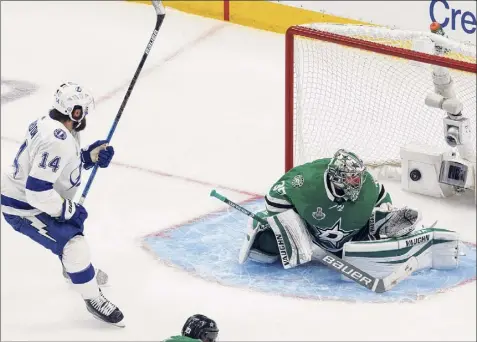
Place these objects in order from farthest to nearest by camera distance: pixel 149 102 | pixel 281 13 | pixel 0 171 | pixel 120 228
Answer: pixel 281 13
pixel 149 102
pixel 0 171
pixel 120 228

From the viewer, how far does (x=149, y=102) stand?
7449 millimetres

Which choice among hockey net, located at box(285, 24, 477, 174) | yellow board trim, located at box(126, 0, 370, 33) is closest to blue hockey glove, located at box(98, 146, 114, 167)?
hockey net, located at box(285, 24, 477, 174)

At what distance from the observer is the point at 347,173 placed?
213 inches

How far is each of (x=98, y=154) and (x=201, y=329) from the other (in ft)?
5.37

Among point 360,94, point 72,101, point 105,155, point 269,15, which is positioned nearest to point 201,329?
point 72,101

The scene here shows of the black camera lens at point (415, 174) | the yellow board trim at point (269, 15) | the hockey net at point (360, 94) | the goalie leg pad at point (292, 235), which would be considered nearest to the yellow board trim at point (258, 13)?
the yellow board trim at point (269, 15)

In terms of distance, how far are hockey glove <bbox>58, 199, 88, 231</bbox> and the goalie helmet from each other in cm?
92

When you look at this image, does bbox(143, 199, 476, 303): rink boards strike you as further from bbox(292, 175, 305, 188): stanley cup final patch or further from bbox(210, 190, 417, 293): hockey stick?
bbox(292, 175, 305, 188): stanley cup final patch

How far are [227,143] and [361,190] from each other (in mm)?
1494

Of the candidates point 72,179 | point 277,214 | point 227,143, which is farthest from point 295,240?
point 227,143

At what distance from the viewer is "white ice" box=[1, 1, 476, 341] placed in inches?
213

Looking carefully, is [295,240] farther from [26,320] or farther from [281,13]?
[281,13]

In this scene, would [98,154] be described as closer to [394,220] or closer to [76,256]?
[76,256]

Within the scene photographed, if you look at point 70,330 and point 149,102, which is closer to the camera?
point 70,330
